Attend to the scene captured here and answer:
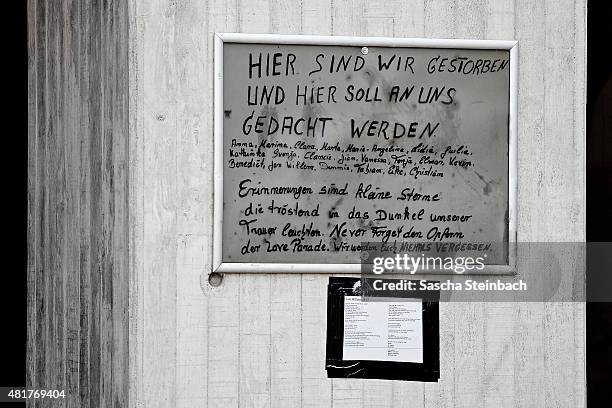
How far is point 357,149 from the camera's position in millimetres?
2678

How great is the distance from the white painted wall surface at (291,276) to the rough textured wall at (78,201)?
8 centimetres

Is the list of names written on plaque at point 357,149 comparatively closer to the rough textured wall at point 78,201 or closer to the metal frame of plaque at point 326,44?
the metal frame of plaque at point 326,44

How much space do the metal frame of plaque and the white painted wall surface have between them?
0.04 meters

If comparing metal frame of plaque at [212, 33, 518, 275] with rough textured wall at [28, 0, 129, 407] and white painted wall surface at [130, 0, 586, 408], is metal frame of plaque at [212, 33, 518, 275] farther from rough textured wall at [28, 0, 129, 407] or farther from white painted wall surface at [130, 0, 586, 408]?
rough textured wall at [28, 0, 129, 407]

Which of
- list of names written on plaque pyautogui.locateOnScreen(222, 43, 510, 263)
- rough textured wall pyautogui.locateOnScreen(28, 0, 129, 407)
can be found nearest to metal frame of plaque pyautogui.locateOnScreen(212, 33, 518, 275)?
list of names written on plaque pyautogui.locateOnScreen(222, 43, 510, 263)

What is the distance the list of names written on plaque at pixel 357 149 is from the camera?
2648mm

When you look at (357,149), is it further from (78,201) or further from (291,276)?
(78,201)

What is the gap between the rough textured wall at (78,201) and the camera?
8.68ft

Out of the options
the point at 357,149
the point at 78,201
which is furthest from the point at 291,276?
the point at 78,201

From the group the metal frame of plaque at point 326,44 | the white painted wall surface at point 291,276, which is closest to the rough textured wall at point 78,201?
the white painted wall surface at point 291,276

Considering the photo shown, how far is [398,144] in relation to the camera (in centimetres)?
269

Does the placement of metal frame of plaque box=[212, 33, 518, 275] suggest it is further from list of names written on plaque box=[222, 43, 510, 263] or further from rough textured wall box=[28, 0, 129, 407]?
rough textured wall box=[28, 0, 129, 407]

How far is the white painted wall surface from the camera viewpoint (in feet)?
8.61
